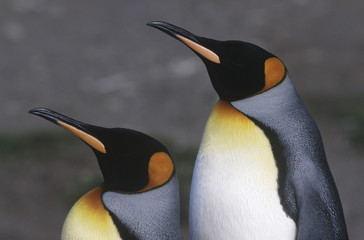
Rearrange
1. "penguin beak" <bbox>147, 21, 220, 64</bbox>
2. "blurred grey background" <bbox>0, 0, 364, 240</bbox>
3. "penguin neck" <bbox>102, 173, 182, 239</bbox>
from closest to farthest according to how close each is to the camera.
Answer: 1. "penguin neck" <bbox>102, 173, 182, 239</bbox>
2. "penguin beak" <bbox>147, 21, 220, 64</bbox>
3. "blurred grey background" <bbox>0, 0, 364, 240</bbox>

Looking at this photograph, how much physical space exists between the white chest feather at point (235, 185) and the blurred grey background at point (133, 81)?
2075 millimetres

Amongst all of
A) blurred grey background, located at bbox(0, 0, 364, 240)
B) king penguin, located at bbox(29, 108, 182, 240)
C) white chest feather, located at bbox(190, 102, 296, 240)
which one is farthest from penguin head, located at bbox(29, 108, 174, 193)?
blurred grey background, located at bbox(0, 0, 364, 240)

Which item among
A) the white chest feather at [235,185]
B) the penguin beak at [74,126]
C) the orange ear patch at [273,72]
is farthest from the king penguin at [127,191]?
the orange ear patch at [273,72]

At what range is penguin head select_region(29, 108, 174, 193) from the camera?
6.26ft

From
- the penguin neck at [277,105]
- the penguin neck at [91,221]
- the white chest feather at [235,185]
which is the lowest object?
the penguin neck at [91,221]

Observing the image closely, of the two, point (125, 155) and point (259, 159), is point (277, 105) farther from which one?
point (125, 155)

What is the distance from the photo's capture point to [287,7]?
7.51 metres

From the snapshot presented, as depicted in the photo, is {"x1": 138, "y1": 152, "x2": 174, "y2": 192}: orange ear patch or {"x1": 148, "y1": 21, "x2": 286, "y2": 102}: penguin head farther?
{"x1": 148, "y1": 21, "x2": 286, "y2": 102}: penguin head

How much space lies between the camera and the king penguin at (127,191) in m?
1.90

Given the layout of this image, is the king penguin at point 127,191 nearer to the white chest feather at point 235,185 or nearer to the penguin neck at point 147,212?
the penguin neck at point 147,212

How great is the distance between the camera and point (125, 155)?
194 centimetres

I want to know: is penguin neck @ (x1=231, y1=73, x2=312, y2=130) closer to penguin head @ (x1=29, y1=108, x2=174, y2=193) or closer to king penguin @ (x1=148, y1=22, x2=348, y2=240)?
king penguin @ (x1=148, y1=22, x2=348, y2=240)

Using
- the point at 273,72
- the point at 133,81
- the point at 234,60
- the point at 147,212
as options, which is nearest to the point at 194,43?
the point at 234,60

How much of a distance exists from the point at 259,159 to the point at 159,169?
38 centimetres
